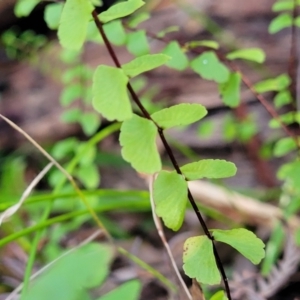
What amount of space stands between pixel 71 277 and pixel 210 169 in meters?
0.18

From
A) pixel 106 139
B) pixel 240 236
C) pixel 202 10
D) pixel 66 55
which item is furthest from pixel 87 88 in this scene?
pixel 240 236

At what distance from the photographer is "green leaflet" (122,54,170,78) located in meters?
0.53

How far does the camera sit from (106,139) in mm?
1617

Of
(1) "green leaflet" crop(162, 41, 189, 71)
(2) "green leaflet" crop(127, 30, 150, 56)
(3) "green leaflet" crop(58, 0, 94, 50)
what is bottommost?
(1) "green leaflet" crop(162, 41, 189, 71)

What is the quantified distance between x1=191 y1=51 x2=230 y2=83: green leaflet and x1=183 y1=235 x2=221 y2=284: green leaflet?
0.34 m

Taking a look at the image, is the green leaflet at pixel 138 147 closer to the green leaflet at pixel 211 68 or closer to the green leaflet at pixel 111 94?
the green leaflet at pixel 111 94

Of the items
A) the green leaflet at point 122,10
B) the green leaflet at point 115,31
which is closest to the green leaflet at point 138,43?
the green leaflet at point 115,31

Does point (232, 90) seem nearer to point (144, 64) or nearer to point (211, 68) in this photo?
point (211, 68)

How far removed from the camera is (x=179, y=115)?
0.55 m

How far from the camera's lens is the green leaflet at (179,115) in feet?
1.76

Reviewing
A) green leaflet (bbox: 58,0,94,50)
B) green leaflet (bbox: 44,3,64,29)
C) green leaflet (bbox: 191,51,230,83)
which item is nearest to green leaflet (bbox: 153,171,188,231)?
green leaflet (bbox: 58,0,94,50)

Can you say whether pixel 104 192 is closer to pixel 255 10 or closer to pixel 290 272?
pixel 290 272

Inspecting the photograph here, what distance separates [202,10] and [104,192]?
39.0 inches

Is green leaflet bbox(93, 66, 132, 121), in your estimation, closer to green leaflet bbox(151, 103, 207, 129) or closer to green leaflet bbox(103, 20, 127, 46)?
green leaflet bbox(151, 103, 207, 129)
